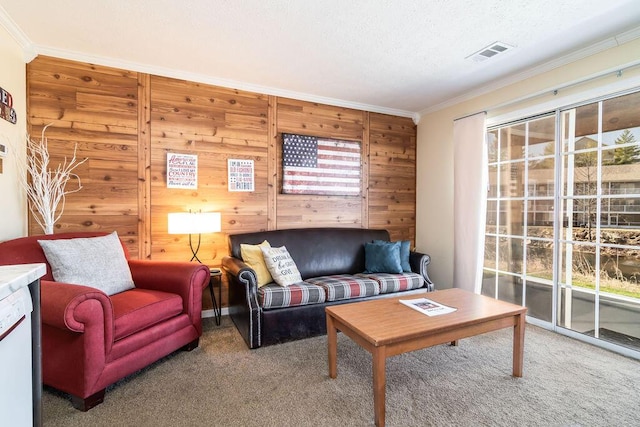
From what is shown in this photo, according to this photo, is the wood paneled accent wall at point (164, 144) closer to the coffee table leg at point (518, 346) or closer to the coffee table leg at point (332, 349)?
the coffee table leg at point (332, 349)

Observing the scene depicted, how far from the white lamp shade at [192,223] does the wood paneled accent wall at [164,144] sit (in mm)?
440

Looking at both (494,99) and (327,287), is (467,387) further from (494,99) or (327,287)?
(494,99)

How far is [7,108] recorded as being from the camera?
2.29 metres

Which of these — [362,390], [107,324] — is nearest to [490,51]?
[362,390]

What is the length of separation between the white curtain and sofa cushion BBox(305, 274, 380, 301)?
127 centimetres

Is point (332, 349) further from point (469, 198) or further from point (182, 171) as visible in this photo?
point (469, 198)

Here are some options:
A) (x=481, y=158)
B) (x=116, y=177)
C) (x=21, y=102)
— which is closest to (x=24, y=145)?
→ (x=21, y=102)

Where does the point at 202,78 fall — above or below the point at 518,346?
above

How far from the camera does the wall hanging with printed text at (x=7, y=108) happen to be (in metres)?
2.22

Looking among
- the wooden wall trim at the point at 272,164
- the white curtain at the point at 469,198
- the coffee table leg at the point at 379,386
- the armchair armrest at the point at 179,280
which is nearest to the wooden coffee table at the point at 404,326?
the coffee table leg at the point at 379,386

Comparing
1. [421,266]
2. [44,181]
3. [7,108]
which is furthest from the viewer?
[421,266]

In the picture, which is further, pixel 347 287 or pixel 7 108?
pixel 347 287

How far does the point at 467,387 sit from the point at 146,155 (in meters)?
3.26

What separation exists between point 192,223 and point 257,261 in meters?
0.67
